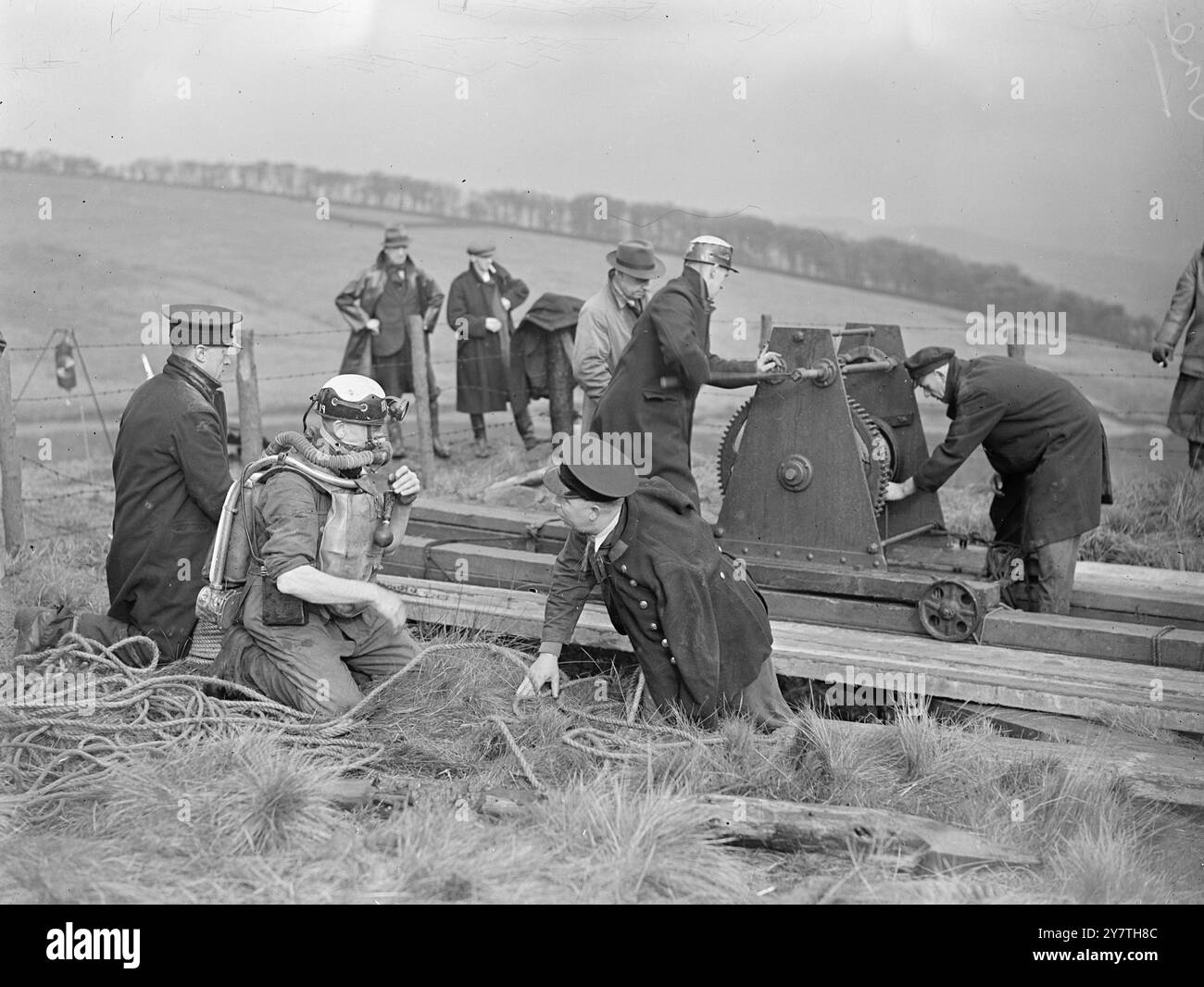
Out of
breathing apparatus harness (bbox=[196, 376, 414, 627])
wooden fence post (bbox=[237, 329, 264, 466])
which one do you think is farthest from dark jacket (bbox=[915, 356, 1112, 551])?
wooden fence post (bbox=[237, 329, 264, 466])

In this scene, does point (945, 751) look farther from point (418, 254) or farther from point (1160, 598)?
point (418, 254)

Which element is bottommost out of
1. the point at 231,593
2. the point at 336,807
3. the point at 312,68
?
the point at 336,807

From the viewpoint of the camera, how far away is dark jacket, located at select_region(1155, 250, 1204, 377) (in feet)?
29.7

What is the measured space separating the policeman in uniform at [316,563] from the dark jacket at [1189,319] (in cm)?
603

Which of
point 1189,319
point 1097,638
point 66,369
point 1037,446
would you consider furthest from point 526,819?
point 66,369

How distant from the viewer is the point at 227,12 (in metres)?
13.2

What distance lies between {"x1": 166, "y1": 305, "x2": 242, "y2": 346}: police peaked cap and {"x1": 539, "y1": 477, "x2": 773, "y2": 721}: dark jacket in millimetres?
1914

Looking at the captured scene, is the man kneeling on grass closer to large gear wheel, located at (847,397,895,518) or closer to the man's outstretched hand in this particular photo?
the man's outstretched hand

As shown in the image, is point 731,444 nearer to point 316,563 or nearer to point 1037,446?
point 1037,446

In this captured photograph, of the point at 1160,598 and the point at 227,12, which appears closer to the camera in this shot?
the point at 1160,598

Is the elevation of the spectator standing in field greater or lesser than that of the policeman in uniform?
greater

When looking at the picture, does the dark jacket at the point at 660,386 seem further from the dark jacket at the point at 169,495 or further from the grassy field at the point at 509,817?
the dark jacket at the point at 169,495

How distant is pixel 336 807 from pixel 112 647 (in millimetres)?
1730

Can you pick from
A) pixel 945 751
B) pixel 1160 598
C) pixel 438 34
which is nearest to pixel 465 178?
pixel 438 34
